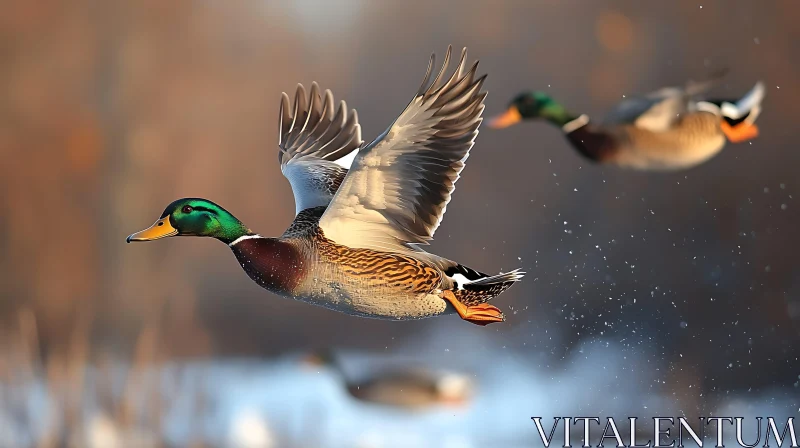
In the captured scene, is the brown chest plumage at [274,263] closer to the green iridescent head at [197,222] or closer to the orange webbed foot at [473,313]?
the green iridescent head at [197,222]

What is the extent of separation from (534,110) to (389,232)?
5.47 ft

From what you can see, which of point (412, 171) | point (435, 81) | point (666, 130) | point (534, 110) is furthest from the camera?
point (534, 110)

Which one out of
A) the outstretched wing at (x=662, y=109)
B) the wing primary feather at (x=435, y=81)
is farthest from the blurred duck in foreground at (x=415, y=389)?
the wing primary feather at (x=435, y=81)

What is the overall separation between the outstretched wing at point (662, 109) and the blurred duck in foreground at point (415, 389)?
1591mm

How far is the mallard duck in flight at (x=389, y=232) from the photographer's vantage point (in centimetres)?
161

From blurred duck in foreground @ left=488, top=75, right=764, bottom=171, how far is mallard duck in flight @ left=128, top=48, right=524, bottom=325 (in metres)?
1.43

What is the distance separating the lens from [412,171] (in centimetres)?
167

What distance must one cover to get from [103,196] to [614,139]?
7.40 ft

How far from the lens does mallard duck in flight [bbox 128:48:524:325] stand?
5.28 feet

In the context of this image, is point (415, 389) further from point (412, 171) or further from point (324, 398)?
point (412, 171)

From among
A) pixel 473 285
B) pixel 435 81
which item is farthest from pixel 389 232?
pixel 435 81

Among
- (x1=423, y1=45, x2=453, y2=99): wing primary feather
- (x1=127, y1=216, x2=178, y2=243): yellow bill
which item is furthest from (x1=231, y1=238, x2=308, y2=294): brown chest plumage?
(x1=423, y1=45, x2=453, y2=99): wing primary feather

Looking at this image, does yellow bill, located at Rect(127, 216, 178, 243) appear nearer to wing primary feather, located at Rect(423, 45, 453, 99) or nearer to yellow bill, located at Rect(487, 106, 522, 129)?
wing primary feather, located at Rect(423, 45, 453, 99)

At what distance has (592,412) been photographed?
12.3ft
